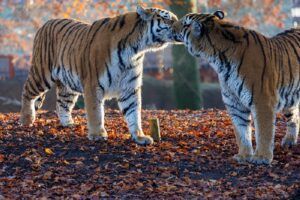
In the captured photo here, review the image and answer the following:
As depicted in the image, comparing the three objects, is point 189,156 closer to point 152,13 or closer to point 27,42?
point 152,13

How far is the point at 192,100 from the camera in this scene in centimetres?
1544

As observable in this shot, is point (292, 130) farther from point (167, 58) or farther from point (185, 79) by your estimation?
point (167, 58)

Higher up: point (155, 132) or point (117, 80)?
point (117, 80)

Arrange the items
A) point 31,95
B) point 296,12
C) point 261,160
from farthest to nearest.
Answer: point 296,12 < point 31,95 < point 261,160

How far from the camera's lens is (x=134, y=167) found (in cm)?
720

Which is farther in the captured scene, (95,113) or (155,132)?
(155,132)

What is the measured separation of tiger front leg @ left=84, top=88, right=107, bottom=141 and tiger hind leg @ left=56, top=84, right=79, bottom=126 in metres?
1.42

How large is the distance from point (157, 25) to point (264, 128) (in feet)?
6.06

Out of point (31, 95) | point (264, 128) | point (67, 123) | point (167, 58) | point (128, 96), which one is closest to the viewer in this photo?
point (264, 128)

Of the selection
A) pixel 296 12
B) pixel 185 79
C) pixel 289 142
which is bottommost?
pixel 185 79

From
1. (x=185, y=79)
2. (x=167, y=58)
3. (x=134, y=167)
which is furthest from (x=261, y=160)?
(x=167, y=58)

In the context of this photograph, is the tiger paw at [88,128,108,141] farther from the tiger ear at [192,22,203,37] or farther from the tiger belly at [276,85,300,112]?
the tiger belly at [276,85,300,112]

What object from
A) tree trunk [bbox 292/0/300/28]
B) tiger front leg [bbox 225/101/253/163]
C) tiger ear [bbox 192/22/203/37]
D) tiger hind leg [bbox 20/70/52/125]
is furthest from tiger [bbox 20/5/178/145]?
tree trunk [bbox 292/0/300/28]

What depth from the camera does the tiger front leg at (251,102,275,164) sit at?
23.1 ft
